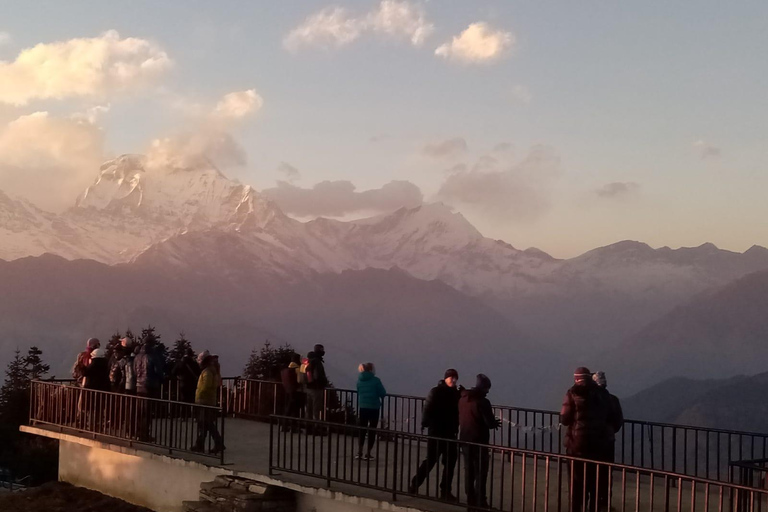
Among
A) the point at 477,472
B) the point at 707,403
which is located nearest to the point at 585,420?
the point at 477,472

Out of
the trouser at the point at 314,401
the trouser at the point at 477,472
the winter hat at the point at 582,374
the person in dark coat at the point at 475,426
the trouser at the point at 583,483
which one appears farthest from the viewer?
the trouser at the point at 314,401

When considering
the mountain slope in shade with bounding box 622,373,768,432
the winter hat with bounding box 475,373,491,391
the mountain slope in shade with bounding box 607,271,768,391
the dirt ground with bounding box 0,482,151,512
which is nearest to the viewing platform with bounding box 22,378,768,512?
the dirt ground with bounding box 0,482,151,512

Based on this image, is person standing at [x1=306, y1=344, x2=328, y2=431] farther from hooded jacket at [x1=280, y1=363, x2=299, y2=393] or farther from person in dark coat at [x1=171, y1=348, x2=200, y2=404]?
person in dark coat at [x1=171, y1=348, x2=200, y2=404]

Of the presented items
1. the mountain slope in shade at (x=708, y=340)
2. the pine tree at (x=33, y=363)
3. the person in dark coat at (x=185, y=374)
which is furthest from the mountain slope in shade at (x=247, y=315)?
the person in dark coat at (x=185, y=374)

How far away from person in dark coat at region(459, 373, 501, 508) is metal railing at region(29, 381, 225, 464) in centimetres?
466

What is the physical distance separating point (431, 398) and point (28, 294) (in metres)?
174

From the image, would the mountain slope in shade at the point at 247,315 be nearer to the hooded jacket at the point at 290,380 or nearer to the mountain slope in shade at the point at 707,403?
the mountain slope in shade at the point at 707,403

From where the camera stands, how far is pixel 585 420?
34.2 feet

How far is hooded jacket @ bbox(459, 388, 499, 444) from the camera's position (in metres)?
11.1

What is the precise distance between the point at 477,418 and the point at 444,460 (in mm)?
796

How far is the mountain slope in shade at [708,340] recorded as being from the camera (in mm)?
170750

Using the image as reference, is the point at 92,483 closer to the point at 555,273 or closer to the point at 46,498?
the point at 46,498

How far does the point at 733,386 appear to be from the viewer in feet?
504

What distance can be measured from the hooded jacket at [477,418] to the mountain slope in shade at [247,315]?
154 m
